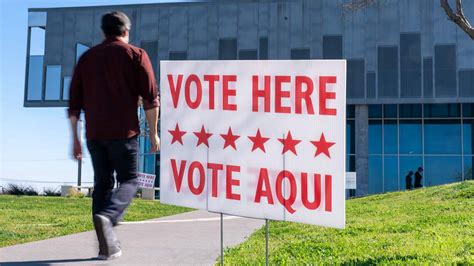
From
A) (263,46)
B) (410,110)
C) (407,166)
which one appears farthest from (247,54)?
(407,166)

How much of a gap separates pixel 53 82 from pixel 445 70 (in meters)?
→ 23.5

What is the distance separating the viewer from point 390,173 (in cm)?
3519

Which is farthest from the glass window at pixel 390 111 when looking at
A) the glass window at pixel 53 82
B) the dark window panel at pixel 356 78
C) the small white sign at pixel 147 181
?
the glass window at pixel 53 82

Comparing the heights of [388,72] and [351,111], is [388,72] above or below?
above

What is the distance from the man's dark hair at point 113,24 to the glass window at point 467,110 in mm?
34056

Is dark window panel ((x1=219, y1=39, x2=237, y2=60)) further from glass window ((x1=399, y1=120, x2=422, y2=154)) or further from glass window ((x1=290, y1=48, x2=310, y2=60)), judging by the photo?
glass window ((x1=399, y1=120, x2=422, y2=154))

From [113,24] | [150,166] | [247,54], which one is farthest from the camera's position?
[150,166]

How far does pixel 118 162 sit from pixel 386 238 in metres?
4.29

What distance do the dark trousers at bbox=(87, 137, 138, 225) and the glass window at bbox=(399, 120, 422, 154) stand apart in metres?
32.4

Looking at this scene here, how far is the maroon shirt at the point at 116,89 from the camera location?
416cm

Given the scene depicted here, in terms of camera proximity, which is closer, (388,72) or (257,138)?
(257,138)

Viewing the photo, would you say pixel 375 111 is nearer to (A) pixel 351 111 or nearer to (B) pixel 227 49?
(A) pixel 351 111

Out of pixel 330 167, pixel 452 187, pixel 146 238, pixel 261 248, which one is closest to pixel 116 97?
pixel 330 167

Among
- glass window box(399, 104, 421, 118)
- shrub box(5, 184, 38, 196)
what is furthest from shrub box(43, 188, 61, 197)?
glass window box(399, 104, 421, 118)
